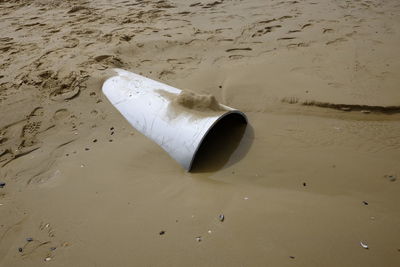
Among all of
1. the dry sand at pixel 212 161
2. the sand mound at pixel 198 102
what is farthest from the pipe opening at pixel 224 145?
the sand mound at pixel 198 102

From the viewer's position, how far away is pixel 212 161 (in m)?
2.55

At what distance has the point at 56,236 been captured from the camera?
79.1 inches

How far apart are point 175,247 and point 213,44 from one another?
357 cm

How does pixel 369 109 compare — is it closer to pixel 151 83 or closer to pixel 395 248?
pixel 395 248

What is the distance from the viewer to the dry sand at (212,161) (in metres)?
1.83

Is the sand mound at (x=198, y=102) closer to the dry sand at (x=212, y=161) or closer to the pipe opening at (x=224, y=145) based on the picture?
the pipe opening at (x=224, y=145)

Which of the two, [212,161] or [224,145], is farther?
[224,145]

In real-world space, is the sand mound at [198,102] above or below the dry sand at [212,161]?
above

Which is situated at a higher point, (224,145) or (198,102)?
(198,102)

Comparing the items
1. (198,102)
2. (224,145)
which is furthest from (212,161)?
(198,102)

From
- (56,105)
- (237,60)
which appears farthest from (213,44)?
(56,105)

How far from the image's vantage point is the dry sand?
1833 mm

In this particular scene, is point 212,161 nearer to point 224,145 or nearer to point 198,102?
point 224,145

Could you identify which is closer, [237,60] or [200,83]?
[200,83]
